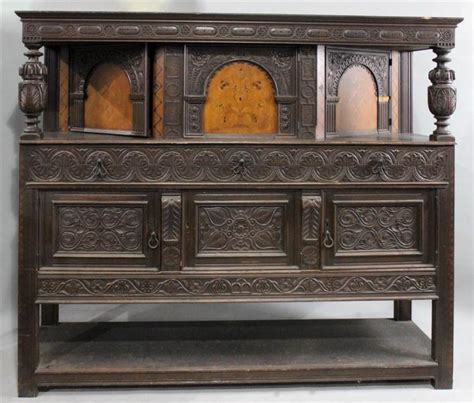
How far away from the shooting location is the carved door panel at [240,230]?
145 inches

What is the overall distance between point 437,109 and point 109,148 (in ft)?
5.11

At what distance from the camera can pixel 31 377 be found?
12.1ft

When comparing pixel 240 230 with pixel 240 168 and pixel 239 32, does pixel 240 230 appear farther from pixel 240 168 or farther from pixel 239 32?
pixel 239 32

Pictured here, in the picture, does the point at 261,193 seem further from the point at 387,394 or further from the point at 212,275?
the point at 387,394

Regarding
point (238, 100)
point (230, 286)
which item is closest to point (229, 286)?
point (230, 286)

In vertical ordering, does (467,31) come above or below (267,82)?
above

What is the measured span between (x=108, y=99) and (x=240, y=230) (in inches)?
39.5

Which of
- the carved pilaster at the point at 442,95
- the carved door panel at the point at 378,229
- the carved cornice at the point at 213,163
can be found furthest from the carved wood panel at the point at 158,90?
the carved pilaster at the point at 442,95

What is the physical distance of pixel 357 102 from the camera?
4121 mm

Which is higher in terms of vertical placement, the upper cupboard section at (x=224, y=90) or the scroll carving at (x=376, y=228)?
the upper cupboard section at (x=224, y=90)

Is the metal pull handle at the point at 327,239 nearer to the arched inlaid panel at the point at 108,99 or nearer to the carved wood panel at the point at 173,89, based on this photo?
the carved wood panel at the point at 173,89

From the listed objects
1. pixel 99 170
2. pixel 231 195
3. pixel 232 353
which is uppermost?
pixel 99 170

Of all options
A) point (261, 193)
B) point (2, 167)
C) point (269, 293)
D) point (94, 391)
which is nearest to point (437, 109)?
point (261, 193)

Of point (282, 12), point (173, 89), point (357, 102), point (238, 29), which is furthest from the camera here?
point (282, 12)
